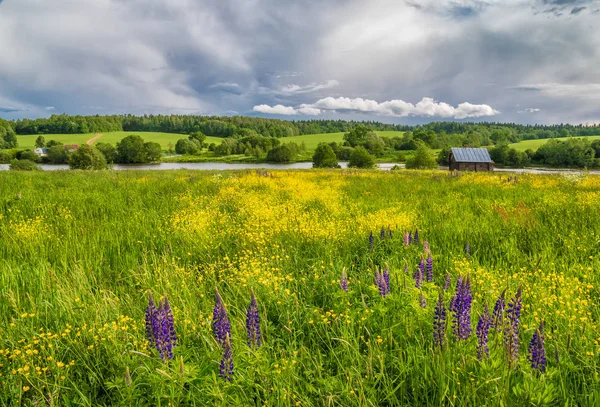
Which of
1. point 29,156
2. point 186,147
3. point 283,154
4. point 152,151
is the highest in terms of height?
point 186,147

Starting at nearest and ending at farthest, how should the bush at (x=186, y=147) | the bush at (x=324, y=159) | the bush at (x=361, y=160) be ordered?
the bush at (x=324, y=159)
the bush at (x=361, y=160)
the bush at (x=186, y=147)

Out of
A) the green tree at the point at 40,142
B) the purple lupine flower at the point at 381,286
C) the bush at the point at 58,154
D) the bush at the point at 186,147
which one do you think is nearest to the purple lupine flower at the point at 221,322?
the purple lupine flower at the point at 381,286

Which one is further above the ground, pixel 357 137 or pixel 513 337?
pixel 357 137

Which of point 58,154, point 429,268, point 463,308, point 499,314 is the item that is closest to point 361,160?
point 429,268

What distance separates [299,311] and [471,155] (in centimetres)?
6904

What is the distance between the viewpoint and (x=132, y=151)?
109125 mm

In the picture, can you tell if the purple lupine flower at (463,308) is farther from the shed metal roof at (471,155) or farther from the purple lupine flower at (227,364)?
the shed metal roof at (471,155)

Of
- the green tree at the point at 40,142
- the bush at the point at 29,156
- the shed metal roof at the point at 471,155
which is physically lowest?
the bush at the point at 29,156

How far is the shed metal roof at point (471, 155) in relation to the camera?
5981 centimetres

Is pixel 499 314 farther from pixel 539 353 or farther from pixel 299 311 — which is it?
pixel 299 311

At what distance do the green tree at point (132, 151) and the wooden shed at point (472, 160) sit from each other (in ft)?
338

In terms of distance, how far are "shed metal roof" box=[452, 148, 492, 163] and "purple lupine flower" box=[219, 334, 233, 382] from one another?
6766cm

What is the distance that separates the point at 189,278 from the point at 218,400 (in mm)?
2284

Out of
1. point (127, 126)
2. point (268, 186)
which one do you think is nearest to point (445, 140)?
point (268, 186)
